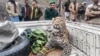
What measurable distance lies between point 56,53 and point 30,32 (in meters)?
0.74

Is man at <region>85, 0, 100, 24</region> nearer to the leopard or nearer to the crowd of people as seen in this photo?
the crowd of people

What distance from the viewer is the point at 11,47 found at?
4.14 metres

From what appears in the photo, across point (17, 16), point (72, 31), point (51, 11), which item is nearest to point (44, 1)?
point (17, 16)

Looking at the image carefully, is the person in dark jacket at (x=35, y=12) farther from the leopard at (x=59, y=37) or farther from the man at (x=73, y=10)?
the leopard at (x=59, y=37)

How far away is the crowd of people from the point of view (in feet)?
17.6

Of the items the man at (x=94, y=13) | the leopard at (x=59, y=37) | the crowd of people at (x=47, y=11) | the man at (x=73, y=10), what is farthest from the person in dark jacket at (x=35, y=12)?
the leopard at (x=59, y=37)

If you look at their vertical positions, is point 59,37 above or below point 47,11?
below

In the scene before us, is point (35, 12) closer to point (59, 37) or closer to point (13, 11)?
point (13, 11)

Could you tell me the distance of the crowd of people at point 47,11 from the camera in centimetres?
535

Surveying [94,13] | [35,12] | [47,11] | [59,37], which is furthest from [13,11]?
[59,37]

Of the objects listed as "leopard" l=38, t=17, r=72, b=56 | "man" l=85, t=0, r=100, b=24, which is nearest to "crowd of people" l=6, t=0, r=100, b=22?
"man" l=85, t=0, r=100, b=24

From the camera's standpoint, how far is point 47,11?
7.07m

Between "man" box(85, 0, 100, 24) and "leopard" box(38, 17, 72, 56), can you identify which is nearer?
"leopard" box(38, 17, 72, 56)

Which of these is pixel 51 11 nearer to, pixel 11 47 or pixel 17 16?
pixel 17 16
